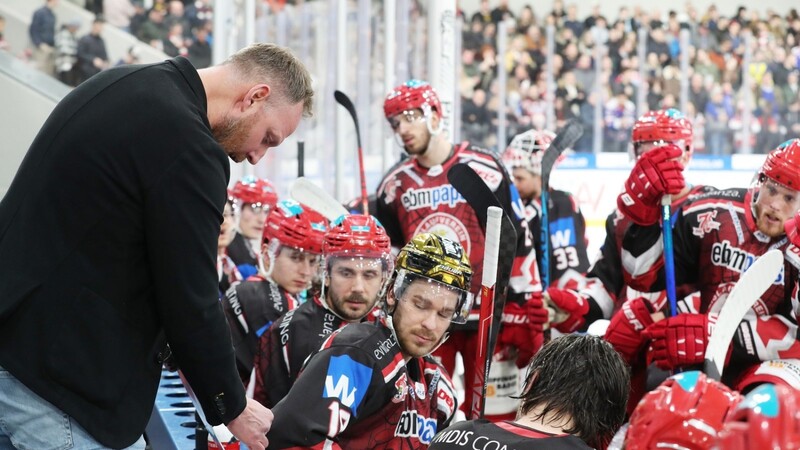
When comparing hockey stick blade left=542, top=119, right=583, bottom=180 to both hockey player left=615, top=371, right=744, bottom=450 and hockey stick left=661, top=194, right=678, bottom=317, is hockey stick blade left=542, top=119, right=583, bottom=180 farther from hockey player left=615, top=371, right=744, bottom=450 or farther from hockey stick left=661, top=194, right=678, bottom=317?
hockey player left=615, top=371, right=744, bottom=450

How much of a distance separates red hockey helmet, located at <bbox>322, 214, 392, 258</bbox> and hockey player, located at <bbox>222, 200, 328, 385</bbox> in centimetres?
45

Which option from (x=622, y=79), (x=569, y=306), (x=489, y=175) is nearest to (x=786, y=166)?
(x=569, y=306)

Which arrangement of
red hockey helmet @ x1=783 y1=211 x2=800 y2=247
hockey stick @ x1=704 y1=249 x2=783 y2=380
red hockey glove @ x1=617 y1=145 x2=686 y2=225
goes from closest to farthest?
hockey stick @ x1=704 y1=249 x2=783 y2=380, red hockey helmet @ x1=783 y1=211 x2=800 y2=247, red hockey glove @ x1=617 y1=145 x2=686 y2=225

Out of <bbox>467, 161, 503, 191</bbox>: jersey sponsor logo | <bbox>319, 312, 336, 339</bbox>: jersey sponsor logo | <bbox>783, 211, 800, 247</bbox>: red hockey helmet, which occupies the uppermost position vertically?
<bbox>467, 161, 503, 191</bbox>: jersey sponsor logo

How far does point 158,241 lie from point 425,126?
246cm

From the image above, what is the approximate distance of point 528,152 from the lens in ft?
14.9

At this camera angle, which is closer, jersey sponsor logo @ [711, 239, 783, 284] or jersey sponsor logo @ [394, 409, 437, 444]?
jersey sponsor logo @ [394, 409, 437, 444]

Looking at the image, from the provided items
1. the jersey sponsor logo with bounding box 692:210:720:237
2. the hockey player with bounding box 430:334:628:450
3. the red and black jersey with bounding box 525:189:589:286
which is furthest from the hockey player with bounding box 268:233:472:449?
the red and black jersey with bounding box 525:189:589:286

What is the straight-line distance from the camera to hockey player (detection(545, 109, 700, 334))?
3.70 m

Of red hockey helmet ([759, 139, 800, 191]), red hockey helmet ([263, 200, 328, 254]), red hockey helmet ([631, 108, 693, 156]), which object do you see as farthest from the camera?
red hockey helmet ([631, 108, 693, 156])

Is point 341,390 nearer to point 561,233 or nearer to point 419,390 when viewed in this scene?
point 419,390

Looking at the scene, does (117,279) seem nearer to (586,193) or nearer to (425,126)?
(425,126)

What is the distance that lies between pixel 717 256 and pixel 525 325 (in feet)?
2.92

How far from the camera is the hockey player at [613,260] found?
370 centimetres
